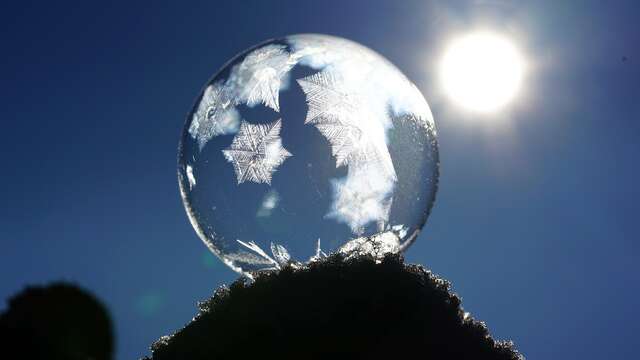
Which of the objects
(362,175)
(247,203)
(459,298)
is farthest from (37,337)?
(459,298)

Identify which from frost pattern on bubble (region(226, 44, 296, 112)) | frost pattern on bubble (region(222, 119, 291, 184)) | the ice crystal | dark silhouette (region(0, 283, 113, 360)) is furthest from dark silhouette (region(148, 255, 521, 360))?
dark silhouette (region(0, 283, 113, 360))

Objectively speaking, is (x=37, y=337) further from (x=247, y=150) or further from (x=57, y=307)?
(x=247, y=150)

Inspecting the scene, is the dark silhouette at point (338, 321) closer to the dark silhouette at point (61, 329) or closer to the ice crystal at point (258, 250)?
the ice crystal at point (258, 250)

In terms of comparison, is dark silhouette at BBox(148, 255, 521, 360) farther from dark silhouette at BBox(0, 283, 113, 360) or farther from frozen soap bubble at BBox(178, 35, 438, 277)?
dark silhouette at BBox(0, 283, 113, 360)

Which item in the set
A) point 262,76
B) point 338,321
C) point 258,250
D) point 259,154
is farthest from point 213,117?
point 338,321

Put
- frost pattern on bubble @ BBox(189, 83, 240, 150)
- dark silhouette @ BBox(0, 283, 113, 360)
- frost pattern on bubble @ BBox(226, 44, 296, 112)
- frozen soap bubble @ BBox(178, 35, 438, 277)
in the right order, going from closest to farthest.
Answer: dark silhouette @ BBox(0, 283, 113, 360), frozen soap bubble @ BBox(178, 35, 438, 277), frost pattern on bubble @ BBox(226, 44, 296, 112), frost pattern on bubble @ BBox(189, 83, 240, 150)

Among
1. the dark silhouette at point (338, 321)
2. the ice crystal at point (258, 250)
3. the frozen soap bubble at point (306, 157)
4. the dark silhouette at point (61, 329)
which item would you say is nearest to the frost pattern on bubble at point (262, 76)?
the frozen soap bubble at point (306, 157)
